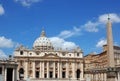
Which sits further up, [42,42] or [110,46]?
[42,42]

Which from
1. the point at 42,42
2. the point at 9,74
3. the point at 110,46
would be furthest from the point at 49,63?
the point at 110,46

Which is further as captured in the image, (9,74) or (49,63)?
(49,63)

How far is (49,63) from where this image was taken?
10494 cm

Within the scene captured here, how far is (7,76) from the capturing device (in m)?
83.7

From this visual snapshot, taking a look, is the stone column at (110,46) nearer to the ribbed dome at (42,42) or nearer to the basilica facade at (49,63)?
the basilica facade at (49,63)

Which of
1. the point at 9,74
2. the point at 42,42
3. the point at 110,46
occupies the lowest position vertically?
the point at 9,74

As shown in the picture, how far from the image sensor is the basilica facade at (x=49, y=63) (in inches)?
4045

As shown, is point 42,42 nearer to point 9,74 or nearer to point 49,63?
point 49,63

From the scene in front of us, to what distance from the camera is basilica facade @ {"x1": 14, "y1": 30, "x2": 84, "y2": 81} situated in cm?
10275

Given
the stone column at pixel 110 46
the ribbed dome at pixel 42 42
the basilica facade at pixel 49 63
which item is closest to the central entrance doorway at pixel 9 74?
the basilica facade at pixel 49 63

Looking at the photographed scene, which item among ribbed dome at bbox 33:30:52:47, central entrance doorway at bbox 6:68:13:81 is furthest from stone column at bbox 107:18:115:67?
ribbed dome at bbox 33:30:52:47

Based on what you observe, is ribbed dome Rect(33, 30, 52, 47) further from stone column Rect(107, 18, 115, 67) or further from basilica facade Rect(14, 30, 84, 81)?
stone column Rect(107, 18, 115, 67)

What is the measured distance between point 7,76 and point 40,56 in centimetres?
2206

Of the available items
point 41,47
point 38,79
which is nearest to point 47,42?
point 41,47
